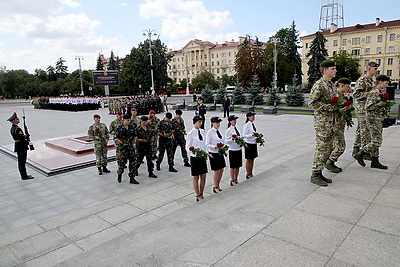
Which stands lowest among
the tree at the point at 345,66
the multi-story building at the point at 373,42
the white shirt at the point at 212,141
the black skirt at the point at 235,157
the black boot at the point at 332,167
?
the black boot at the point at 332,167

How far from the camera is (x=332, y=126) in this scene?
5227 millimetres

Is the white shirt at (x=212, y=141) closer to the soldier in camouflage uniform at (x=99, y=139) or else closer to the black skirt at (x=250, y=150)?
the black skirt at (x=250, y=150)

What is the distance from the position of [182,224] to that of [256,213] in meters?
1.12

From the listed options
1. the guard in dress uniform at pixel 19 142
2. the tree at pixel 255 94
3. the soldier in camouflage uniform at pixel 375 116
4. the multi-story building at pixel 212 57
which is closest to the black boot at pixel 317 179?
the soldier in camouflage uniform at pixel 375 116

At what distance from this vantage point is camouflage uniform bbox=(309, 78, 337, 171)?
5172mm

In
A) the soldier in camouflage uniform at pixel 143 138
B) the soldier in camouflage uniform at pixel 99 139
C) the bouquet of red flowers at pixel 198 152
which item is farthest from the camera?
the soldier in camouflage uniform at pixel 99 139

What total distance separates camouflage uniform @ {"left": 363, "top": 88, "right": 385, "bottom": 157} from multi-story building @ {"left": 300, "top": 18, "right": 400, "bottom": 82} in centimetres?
6619

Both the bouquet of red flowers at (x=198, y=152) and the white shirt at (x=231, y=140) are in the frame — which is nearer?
the bouquet of red flowers at (x=198, y=152)

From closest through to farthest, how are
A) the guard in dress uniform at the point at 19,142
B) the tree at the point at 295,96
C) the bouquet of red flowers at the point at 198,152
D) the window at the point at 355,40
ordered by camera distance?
the bouquet of red flowers at the point at 198,152
the guard in dress uniform at the point at 19,142
the tree at the point at 295,96
the window at the point at 355,40

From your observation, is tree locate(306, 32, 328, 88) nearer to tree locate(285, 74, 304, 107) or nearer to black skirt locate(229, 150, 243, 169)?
tree locate(285, 74, 304, 107)

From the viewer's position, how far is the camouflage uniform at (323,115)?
5.17m

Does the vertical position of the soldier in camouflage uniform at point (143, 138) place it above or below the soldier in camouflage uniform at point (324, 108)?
below

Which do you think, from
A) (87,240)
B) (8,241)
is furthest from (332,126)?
(8,241)

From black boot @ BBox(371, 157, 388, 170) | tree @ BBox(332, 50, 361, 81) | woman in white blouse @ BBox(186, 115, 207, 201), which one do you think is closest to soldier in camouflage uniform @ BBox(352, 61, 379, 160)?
black boot @ BBox(371, 157, 388, 170)
